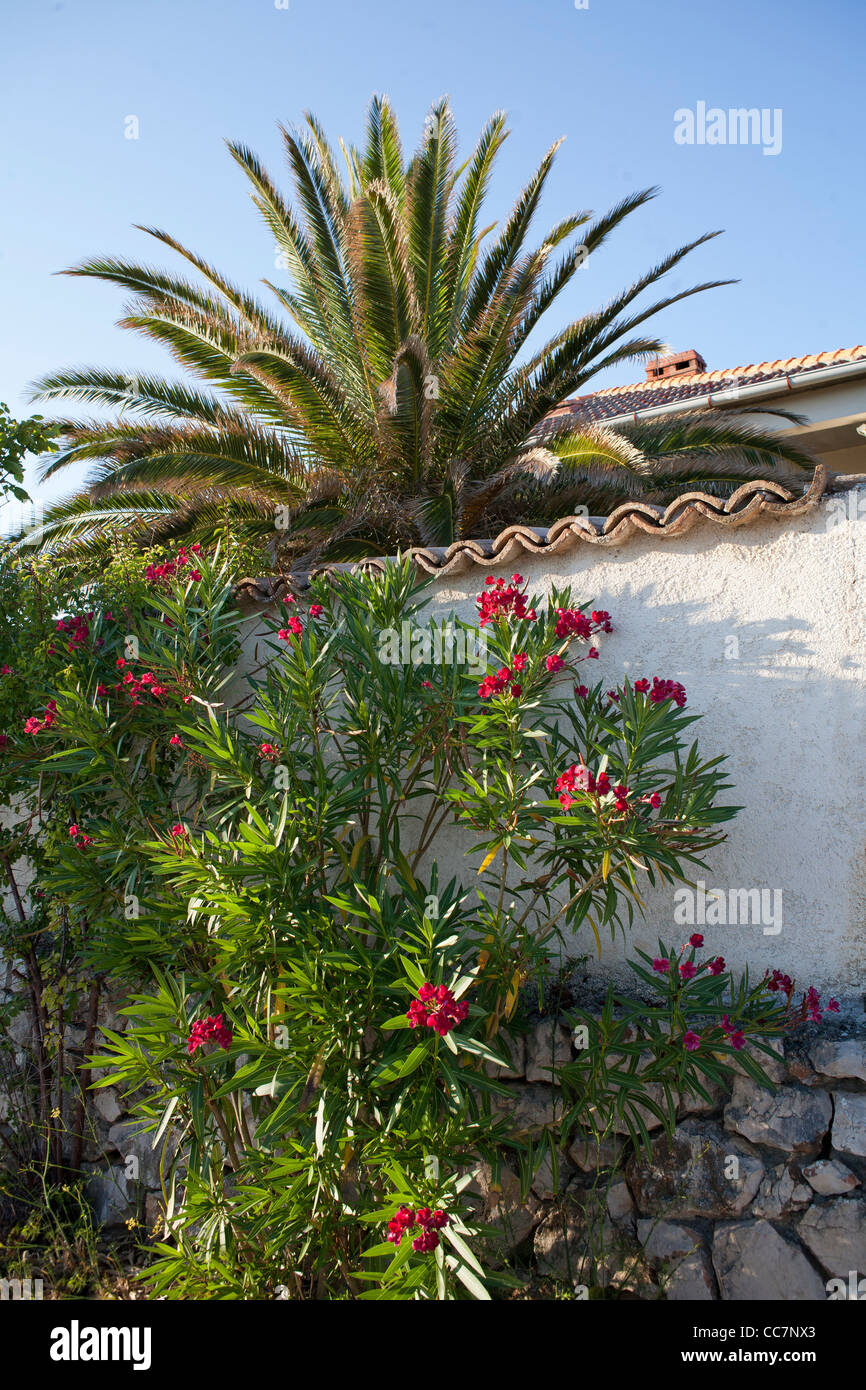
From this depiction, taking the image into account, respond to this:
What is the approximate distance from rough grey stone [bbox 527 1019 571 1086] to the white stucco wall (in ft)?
0.95

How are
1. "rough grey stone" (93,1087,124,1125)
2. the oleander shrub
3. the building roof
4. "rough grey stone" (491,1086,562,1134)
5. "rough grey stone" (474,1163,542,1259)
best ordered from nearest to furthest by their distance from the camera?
1. the oleander shrub
2. "rough grey stone" (474,1163,542,1259)
3. "rough grey stone" (491,1086,562,1134)
4. "rough grey stone" (93,1087,124,1125)
5. the building roof

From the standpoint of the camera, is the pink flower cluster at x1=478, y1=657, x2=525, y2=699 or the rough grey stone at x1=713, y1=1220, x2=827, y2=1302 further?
the pink flower cluster at x1=478, y1=657, x2=525, y2=699

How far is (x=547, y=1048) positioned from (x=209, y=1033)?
124cm

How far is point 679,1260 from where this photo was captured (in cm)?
297

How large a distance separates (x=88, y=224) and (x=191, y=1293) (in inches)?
251

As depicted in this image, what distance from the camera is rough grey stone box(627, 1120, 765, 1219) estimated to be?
2957 millimetres

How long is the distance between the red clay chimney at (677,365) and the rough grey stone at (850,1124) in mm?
13009

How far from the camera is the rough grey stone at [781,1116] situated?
2895mm

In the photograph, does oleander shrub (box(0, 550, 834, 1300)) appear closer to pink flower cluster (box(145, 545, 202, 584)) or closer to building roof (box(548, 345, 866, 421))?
pink flower cluster (box(145, 545, 202, 584))

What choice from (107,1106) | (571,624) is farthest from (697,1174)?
(107,1106)

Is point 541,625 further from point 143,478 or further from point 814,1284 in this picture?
point 143,478

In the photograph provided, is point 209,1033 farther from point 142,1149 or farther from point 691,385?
point 691,385

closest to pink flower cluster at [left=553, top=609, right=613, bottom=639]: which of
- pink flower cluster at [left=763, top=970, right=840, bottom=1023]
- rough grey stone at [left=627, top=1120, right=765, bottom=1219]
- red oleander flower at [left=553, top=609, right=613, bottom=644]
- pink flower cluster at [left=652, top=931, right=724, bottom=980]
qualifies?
red oleander flower at [left=553, top=609, right=613, bottom=644]

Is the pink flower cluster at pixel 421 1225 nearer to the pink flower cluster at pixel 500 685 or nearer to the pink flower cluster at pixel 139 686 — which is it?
the pink flower cluster at pixel 500 685
